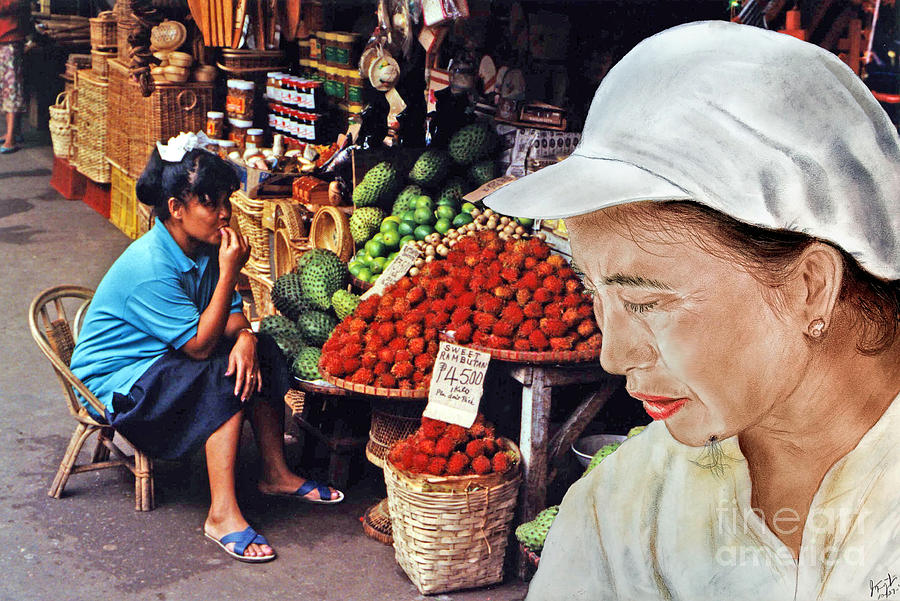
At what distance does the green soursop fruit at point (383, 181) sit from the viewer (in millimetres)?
4910

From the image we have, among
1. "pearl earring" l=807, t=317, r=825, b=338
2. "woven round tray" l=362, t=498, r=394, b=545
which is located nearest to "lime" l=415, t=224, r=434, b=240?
"woven round tray" l=362, t=498, r=394, b=545

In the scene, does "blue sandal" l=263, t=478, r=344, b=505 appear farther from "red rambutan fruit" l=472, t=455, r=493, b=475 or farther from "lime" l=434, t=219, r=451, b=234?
"lime" l=434, t=219, r=451, b=234

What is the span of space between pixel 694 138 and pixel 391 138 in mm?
4436

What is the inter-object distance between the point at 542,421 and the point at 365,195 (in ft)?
6.44

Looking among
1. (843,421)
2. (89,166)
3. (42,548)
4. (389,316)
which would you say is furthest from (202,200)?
(89,166)

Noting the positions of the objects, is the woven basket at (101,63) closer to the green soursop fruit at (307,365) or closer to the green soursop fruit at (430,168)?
the green soursop fruit at (430,168)

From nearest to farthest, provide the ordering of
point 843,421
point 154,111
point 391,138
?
point 843,421
point 391,138
point 154,111

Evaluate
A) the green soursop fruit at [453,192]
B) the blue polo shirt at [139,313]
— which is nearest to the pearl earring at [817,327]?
the blue polo shirt at [139,313]

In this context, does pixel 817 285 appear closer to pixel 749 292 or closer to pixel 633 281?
pixel 749 292

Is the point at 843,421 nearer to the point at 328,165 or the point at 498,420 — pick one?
the point at 498,420

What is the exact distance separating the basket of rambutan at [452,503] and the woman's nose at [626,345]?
2.28 m

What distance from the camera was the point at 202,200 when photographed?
371 centimetres

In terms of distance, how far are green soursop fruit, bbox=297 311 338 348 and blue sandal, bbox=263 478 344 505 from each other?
0.61 m
